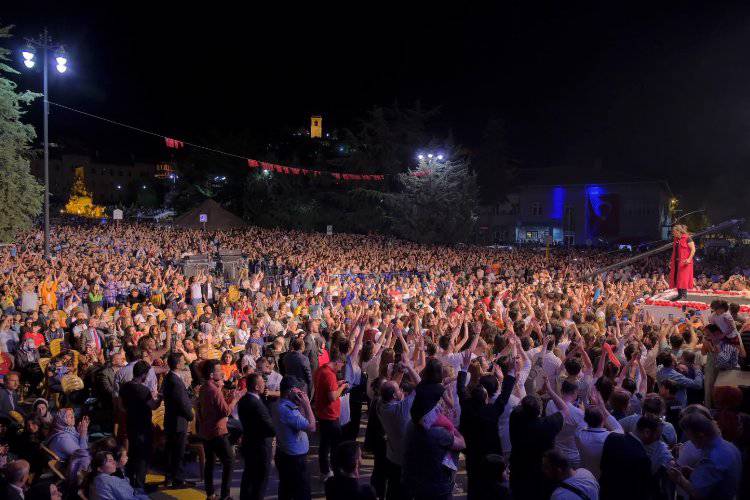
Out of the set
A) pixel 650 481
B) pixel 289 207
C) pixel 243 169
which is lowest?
pixel 650 481

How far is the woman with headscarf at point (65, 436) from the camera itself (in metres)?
5.03

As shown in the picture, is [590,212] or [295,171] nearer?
[295,171]

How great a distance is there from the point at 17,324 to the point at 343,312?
18.3 ft

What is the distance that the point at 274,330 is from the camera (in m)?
9.71

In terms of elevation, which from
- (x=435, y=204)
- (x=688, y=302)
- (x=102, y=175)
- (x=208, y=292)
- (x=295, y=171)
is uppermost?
(x=102, y=175)

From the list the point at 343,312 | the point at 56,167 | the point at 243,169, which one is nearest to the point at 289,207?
the point at 243,169

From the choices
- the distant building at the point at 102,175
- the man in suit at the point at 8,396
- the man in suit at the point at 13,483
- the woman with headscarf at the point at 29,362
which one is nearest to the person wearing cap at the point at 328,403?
the man in suit at the point at 13,483

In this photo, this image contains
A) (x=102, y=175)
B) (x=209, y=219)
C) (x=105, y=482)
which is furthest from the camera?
(x=102, y=175)

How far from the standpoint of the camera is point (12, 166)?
69.6 ft

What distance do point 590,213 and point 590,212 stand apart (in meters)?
0.09

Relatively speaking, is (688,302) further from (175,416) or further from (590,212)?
(590,212)

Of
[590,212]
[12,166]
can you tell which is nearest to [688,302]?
[12,166]

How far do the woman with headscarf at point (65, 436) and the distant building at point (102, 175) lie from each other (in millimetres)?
99926

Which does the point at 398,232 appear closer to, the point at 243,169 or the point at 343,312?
the point at 243,169
